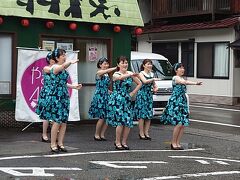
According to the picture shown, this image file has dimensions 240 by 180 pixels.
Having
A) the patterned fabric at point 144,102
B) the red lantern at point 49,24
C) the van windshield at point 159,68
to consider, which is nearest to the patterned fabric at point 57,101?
the patterned fabric at point 144,102

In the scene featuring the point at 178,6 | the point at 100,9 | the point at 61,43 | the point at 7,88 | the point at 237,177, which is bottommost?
the point at 237,177

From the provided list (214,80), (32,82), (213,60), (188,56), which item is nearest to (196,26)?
(188,56)

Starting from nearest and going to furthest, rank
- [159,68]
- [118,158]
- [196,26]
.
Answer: [118,158]
[159,68]
[196,26]

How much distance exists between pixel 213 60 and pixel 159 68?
8.04 metres

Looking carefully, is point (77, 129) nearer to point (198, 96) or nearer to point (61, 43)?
point (61, 43)

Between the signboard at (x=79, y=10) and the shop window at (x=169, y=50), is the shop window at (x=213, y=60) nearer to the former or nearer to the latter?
the shop window at (x=169, y=50)

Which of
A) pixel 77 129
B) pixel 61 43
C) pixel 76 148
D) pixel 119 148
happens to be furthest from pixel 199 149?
pixel 61 43

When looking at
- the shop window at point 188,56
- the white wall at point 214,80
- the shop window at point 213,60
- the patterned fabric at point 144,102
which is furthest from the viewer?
the shop window at point 188,56

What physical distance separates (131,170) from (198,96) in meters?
17.0

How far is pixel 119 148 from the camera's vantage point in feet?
32.0

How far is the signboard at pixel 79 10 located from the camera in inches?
474

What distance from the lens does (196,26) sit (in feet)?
80.3

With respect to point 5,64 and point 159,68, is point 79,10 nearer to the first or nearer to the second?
point 5,64

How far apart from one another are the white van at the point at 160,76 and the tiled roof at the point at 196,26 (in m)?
6.67
